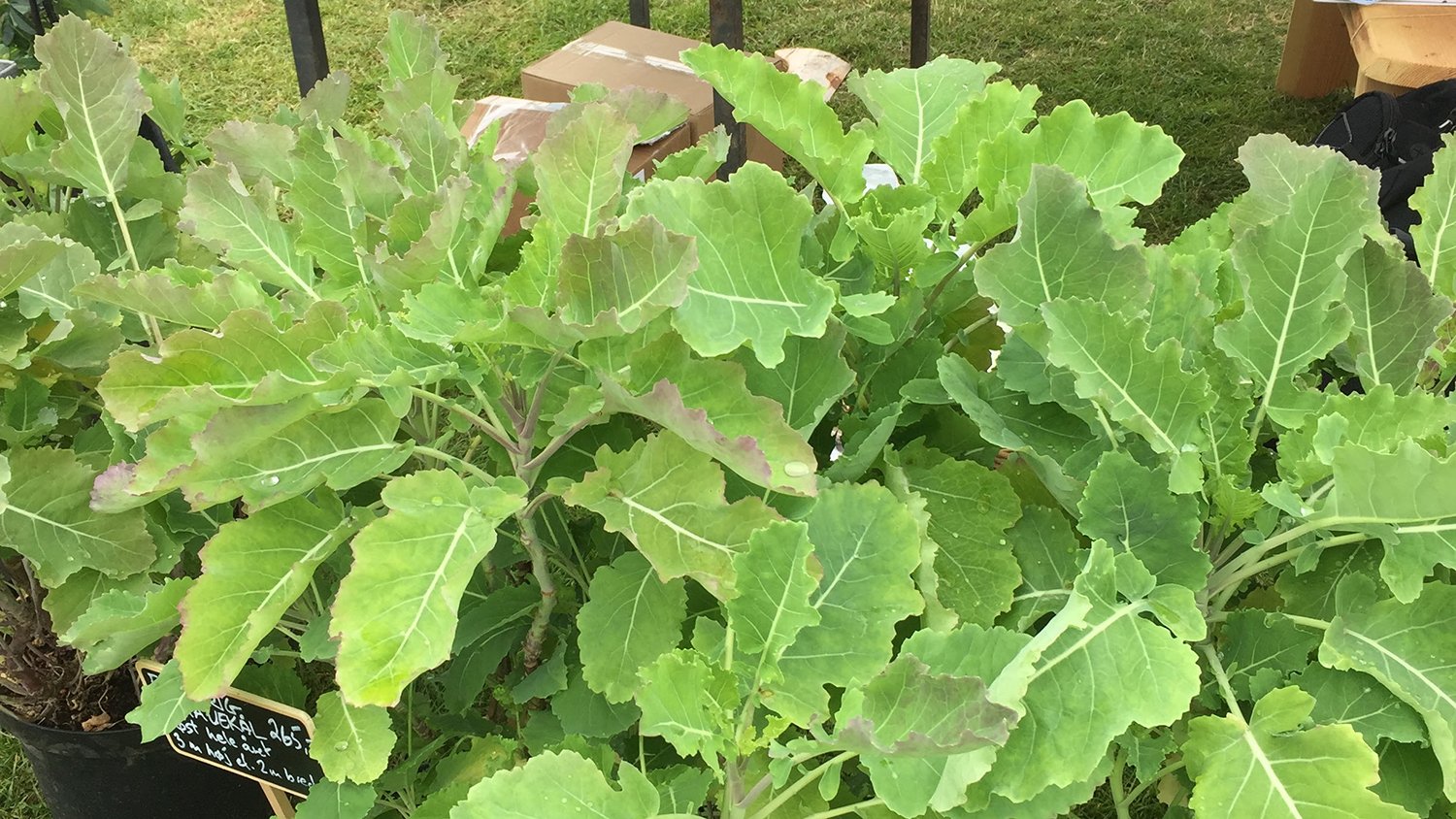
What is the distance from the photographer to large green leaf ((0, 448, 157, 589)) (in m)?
0.97

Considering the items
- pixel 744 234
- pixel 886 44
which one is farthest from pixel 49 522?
pixel 886 44

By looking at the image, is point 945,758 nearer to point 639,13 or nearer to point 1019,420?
point 1019,420

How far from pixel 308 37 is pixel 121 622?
1.88 meters

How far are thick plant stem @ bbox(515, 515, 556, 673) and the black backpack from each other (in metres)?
2.32

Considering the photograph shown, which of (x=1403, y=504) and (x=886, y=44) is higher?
(x=1403, y=504)

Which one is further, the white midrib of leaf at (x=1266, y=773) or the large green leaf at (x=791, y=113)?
the large green leaf at (x=791, y=113)

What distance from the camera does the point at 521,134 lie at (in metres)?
2.42

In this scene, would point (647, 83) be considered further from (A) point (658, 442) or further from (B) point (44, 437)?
(A) point (658, 442)

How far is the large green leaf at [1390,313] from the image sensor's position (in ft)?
2.80

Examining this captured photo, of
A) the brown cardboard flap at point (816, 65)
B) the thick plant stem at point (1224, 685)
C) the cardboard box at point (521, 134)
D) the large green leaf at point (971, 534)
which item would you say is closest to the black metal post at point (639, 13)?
the brown cardboard flap at point (816, 65)

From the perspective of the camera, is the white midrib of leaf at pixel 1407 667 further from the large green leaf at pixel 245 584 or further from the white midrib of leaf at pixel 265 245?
the white midrib of leaf at pixel 265 245

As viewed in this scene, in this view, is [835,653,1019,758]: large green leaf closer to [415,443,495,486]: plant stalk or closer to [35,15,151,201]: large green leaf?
[415,443,495,486]: plant stalk

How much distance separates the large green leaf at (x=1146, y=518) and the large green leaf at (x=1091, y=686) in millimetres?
40

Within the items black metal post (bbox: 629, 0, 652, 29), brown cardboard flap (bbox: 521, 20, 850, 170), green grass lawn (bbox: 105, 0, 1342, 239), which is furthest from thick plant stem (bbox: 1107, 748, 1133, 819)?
green grass lawn (bbox: 105, 0, 1342, 239)
